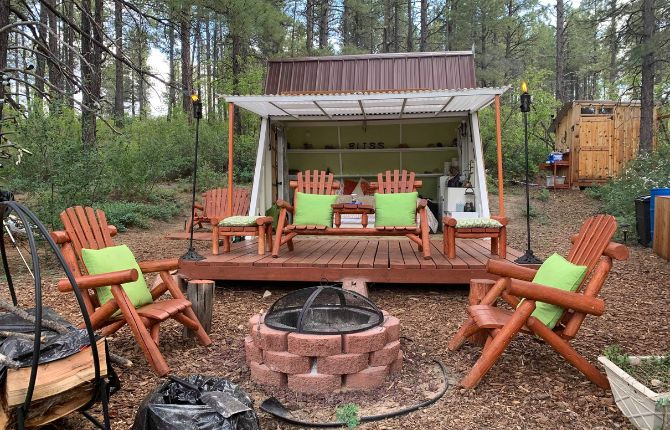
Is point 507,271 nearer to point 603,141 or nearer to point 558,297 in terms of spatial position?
point 558,297

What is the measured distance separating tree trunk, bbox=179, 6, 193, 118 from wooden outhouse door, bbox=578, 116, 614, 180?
1095 centimetres

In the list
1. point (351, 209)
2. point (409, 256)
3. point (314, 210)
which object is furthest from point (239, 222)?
point (409, 256)

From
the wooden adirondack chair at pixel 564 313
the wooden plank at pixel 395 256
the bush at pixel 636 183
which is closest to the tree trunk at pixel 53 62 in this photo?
the wooden plank at pixel 395 256

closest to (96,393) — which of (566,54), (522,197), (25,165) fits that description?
(25,165)

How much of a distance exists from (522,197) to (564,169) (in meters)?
3.15

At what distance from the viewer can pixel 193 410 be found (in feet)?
6.84

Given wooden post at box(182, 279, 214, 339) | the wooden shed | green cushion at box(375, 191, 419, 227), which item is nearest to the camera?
wooden post at box(182, 279, 214, 339)

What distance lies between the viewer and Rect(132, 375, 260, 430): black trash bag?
6.75 ft

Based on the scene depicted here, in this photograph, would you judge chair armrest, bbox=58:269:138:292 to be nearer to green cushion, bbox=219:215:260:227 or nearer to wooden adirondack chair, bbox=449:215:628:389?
wooden adirondack chair, bbox=449:215:628:389

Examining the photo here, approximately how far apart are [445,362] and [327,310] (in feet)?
2.74

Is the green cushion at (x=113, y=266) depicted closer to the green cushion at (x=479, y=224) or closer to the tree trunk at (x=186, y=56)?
the green cushion at (x=479, y=224)

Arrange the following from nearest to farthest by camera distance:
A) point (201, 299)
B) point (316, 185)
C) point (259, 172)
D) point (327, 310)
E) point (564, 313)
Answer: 1. point (564, 313)
2. point (327, 310)
3. point (201, 299)
4. point (316, 185)
5. point (259, 172)

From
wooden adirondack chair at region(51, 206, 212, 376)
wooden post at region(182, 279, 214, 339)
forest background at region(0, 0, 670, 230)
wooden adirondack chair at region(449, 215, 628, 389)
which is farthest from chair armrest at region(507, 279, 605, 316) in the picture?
forest background at region(0, 0, 670, 230)

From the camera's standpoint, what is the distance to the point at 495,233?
5.17 meters
